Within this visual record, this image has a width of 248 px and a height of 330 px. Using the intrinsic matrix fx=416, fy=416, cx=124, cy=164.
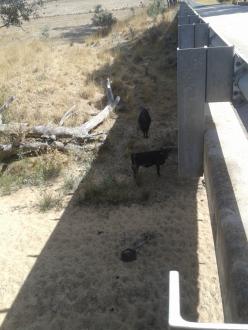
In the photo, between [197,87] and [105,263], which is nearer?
[197,87]

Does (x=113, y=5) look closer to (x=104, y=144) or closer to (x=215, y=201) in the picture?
(x=104, y=144)

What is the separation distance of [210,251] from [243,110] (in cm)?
286

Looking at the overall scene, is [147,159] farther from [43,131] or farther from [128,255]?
[43,131]

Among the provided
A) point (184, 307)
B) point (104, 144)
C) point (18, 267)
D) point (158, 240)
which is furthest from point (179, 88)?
Answer: point (104, 144)

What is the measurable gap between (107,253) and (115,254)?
147 mm

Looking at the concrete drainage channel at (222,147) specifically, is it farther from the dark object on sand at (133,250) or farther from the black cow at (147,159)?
the black cow at (147,159)

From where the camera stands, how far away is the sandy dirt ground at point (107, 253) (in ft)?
19.2

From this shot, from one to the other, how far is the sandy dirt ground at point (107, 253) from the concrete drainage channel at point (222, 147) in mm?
2131

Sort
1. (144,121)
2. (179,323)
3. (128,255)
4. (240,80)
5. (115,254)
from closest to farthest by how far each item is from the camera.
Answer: (179,323) → (240,80) → (128,255) → (115,254) → (144,121)

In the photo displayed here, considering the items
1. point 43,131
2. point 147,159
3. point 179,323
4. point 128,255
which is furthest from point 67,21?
point 179,323

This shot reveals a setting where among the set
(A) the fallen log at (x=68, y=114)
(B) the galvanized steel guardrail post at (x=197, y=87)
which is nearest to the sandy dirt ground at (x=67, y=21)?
(A) the fallen log at (x=68, y=114)

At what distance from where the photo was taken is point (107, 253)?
7.11 metres

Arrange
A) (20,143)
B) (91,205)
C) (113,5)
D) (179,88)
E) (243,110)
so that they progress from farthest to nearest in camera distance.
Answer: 1. (113,5)
2. (20,143)
3. (91,205)
4. (243,110)
5. (179,88)

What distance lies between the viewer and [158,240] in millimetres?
7312
